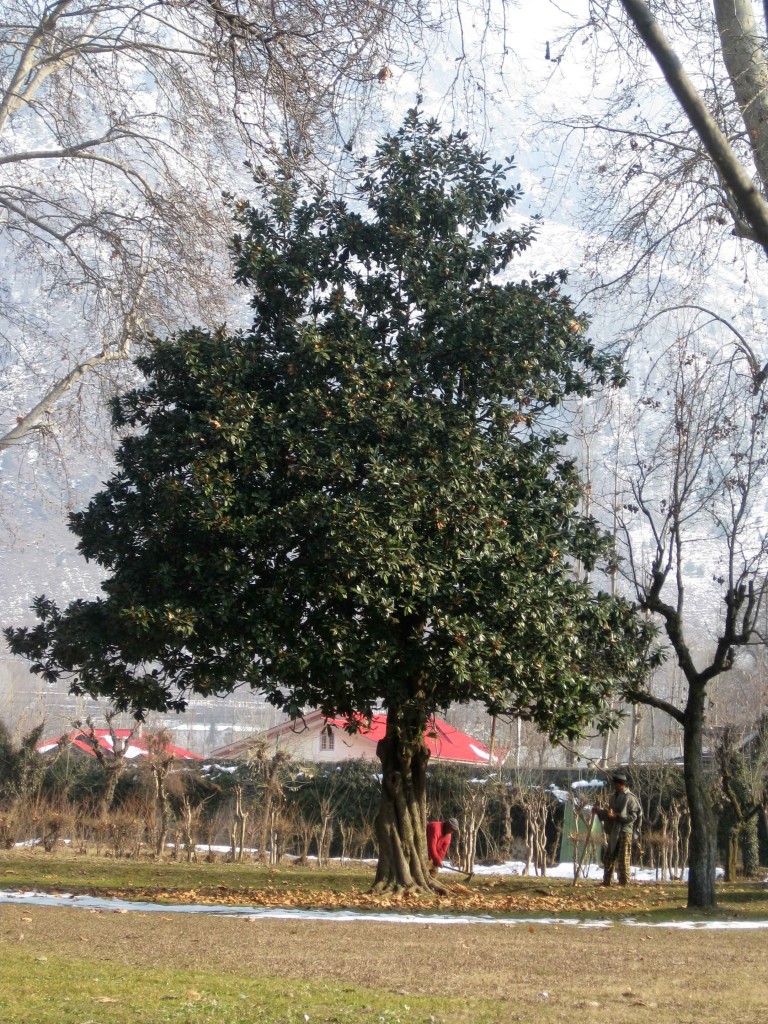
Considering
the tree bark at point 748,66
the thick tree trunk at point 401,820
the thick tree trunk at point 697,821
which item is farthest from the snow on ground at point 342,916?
the tree bark at point 748,66

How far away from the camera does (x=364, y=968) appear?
758cm

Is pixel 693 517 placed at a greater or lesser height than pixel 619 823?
greater

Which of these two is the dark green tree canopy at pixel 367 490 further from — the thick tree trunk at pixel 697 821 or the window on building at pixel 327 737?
the thick tree trunk at pixel 697 821

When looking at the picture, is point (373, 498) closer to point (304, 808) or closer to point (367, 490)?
point (367, 490)

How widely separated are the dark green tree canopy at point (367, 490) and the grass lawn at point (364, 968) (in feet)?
8.37

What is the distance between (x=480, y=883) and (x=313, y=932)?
710cm

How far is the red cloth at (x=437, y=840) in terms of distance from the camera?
14.4 m

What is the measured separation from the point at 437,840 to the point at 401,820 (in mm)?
1361

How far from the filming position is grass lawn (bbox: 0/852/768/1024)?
229 inches

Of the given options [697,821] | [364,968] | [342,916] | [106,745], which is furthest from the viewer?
[106,745]

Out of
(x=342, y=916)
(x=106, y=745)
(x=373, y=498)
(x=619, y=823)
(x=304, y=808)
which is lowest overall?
(x=342, y=916)

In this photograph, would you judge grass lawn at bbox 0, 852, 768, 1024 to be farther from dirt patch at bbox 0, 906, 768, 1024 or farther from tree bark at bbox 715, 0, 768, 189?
tree bark at bbox 715, 0, 768, 189

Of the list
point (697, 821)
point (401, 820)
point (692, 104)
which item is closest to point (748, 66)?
point (692, 104)

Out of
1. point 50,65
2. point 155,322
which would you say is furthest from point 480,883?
point 50,65
